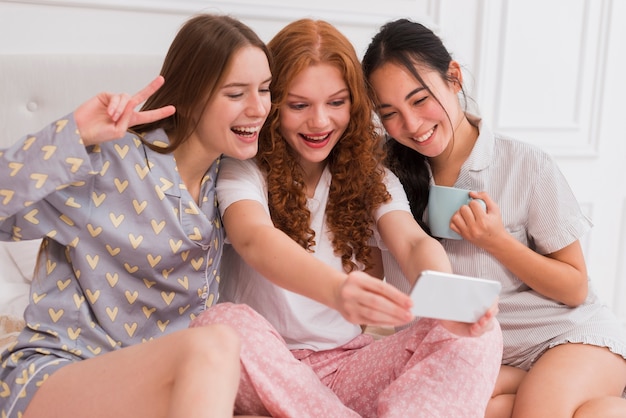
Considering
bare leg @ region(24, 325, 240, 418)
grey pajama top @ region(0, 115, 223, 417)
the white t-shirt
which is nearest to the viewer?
bare leg @ region(24, 325, 240, 418)

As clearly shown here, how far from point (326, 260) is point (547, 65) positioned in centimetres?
147

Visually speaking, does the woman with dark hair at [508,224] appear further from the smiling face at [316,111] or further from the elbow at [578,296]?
the smiling face at [316,111]

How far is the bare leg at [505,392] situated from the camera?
4.92 feet

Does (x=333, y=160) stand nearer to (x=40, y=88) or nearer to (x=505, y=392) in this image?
(x=505, y=392)

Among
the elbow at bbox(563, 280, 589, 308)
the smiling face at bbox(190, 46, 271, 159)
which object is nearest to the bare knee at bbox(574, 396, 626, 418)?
the elbow at bbox(563, 280, 589, 308)

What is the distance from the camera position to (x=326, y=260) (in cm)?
157

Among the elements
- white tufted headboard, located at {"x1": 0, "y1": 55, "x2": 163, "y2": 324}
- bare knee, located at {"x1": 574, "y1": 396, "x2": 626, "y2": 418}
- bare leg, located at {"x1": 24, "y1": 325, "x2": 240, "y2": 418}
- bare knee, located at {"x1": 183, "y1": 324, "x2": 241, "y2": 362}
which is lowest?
bare knee, located at {"x1": 574, "y1": 396, "x2": 626, "y2": 418}

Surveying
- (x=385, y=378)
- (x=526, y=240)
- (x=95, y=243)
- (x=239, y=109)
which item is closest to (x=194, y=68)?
(x=239, y=109)

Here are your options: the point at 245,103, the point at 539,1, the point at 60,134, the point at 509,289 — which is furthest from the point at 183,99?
the point at 539,1

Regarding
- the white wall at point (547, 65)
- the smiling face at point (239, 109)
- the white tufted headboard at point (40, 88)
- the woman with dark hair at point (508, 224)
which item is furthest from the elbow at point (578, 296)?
the white tufted headboard at point (40, 88)

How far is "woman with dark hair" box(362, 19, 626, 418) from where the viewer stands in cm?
152

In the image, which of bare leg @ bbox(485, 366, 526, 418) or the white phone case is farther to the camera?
bare leg @ bbox(485, 366, 526, 418)

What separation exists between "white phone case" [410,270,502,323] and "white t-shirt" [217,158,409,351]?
41 centimetres

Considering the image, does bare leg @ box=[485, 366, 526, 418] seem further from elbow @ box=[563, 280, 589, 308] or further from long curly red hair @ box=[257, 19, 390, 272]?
long curly red hair @ box=[257, 19, 390, 272]
